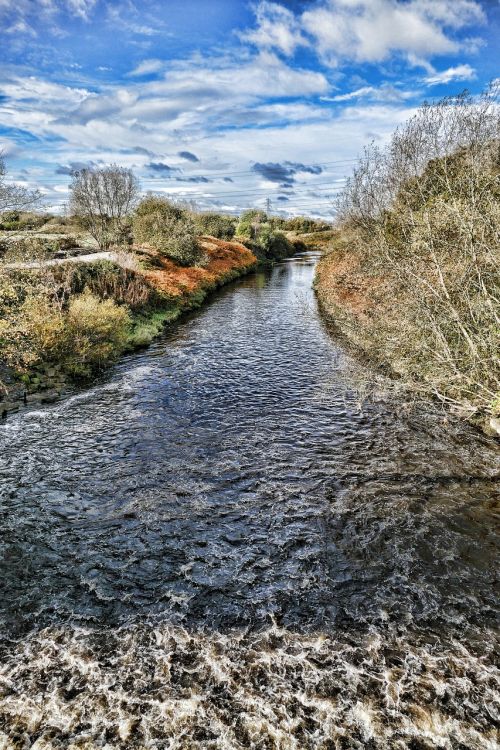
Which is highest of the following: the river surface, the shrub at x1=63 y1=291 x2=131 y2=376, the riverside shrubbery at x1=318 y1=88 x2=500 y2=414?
the riverside shrubbery at x1=318 y1=88 x2=500 y2=414

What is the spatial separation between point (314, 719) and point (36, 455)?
861cm

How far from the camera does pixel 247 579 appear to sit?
7.13 metres

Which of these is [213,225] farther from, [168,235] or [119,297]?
[119,297]

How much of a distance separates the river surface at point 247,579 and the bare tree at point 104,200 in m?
31.5

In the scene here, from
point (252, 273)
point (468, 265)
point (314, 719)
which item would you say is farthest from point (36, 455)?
point (252, 273)

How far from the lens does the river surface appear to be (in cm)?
503

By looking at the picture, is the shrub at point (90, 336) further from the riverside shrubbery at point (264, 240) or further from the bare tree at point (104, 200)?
the riverside shrubbery at point (264, 240)

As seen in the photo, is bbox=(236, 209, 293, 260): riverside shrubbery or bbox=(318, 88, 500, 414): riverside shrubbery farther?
bbox=(236, 209, 293, 260): riverside shrubbery

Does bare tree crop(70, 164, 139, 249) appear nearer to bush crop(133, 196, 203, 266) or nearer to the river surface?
bush crop(133, 196, 203, 266)

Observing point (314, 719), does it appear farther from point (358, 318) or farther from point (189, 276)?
point (189, 276)

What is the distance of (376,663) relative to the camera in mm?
5617

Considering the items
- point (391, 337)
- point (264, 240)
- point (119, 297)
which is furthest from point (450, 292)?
point (264, 240)

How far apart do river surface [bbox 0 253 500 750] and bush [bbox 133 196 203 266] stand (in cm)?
2812

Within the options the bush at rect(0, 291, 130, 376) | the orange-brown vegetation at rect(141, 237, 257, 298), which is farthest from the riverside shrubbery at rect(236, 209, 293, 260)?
the bush at rect(0, 291, 130, 376)
